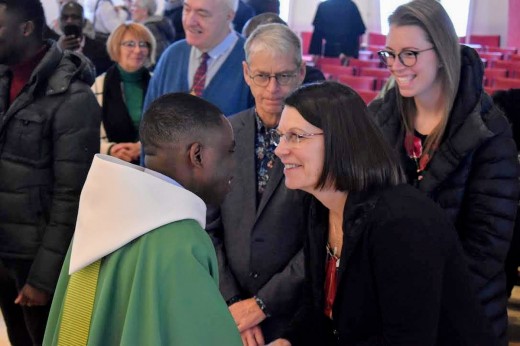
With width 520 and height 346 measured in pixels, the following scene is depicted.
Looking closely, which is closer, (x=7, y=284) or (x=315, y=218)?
(x=315, y=218)

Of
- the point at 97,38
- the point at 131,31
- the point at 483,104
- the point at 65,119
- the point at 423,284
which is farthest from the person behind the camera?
the point at 97,38

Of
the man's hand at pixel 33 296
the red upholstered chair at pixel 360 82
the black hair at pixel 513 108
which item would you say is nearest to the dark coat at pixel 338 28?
the red upholstered chair at pixel 360 82

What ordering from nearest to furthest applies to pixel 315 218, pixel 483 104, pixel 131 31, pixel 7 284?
pixel 315 218, pixel 483 104, pixel 7 284, pixel 131 31

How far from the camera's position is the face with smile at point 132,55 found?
4.14 m

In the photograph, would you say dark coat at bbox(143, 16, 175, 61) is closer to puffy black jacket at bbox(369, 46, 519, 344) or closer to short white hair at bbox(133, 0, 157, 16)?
short white hair at bbox(133, 0, 157, 16)

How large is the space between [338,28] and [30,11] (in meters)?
7.78

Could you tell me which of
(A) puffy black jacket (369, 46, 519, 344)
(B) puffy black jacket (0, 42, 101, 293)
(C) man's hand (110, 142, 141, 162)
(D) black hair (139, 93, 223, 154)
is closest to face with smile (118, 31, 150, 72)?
(C) man's hand (110, 142, 141, 162)

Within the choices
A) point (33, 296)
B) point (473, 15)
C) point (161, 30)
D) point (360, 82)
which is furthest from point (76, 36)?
point (473, 15)

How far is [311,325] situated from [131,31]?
2.85 m

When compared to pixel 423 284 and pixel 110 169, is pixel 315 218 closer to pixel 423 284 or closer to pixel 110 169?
pixel 423 284

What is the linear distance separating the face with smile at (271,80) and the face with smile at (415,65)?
0.34m

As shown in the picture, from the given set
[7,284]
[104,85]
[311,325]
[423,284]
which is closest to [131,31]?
[104,85]

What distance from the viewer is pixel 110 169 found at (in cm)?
148

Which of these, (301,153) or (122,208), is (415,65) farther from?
(122,208)
